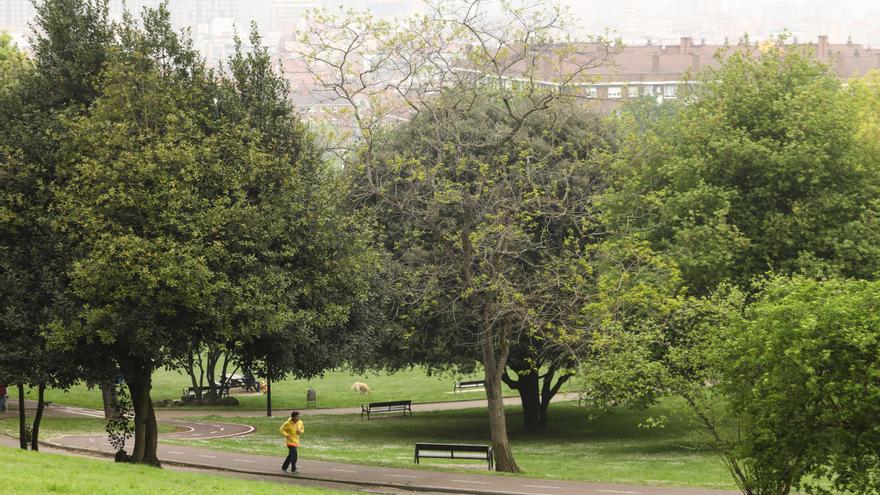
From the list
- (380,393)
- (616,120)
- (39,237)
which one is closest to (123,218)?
(39,237)

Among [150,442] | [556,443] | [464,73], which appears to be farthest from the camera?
[556,443]

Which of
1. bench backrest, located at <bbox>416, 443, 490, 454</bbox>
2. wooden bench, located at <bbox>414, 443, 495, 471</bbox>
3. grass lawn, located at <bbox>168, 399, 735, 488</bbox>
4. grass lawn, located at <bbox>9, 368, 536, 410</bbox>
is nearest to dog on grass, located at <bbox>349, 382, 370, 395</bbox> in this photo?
grass lawn, located at <bbox>9, 368, 536, 410</bbox>

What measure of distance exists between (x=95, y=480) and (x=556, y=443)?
85.1 ft

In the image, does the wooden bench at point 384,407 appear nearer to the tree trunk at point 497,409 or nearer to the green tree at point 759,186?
the green tree at point 759,186

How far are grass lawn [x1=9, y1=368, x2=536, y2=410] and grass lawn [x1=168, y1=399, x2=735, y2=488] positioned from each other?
5319mm

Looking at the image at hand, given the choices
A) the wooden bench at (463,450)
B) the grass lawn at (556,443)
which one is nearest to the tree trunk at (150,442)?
the grass lawn at (556,443)

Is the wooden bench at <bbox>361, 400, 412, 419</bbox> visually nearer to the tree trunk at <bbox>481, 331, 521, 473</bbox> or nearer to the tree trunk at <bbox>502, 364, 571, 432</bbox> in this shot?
the tree trunk at <bbox>502, 364, 571, 432</bbox>

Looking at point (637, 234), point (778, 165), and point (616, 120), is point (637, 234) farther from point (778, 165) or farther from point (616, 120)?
point (616, 120)

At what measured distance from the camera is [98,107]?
2492 cm

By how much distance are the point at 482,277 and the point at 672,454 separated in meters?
10.5

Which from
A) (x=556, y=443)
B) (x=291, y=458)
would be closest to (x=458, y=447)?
(x=291, y=458)

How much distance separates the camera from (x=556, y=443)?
4216 cm

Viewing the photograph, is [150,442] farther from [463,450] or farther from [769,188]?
[769,188]

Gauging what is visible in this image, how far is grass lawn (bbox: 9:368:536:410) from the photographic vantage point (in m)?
56.8
